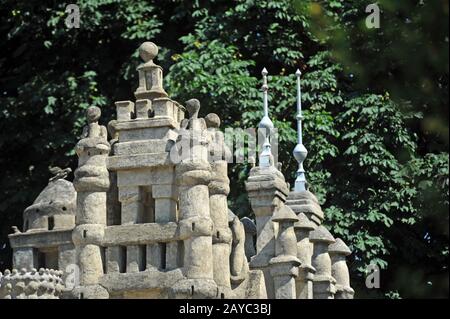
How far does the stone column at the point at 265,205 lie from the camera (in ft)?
80.0

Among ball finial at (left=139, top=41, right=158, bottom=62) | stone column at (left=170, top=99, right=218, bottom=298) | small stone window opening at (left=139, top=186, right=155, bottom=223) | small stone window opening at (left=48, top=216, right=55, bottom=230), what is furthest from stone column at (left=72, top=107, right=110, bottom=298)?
small stone window opening at (left=48, top=216, right=55, bottom=230)

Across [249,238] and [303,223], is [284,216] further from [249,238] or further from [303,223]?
[249,238]

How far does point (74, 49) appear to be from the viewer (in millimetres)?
40625

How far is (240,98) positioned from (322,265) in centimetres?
1159

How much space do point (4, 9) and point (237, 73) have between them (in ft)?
22.6

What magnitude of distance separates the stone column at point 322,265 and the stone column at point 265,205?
1.00 m

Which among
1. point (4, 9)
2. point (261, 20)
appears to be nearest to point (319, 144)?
point (261, 20)

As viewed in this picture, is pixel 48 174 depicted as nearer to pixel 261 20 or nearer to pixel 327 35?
pixel 261 20

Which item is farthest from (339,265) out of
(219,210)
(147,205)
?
(147,205)

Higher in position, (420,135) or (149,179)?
(420,135)

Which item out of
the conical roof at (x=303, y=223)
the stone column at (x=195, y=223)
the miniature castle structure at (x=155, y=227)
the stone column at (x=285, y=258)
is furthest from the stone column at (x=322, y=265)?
the stone column at (x=195, y=223)

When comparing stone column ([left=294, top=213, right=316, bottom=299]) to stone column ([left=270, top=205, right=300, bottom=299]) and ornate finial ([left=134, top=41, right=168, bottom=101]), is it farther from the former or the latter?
ornate finial ([left=134, top=41, right=168, bottom=101])

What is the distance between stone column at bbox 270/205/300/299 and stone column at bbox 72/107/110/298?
284 cm

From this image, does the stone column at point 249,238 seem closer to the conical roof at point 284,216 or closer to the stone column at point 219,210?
the conical roof at point 284,216
